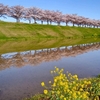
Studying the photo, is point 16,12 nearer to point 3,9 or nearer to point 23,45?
point 3,9

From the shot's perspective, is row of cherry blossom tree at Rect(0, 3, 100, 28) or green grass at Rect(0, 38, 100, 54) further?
row of cherry blossom tree at Rect(0, 3, 100, 28)

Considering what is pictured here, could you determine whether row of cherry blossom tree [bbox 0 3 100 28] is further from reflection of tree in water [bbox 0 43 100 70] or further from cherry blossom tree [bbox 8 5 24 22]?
reflection of tree in water [bbox 0 43 100 70]

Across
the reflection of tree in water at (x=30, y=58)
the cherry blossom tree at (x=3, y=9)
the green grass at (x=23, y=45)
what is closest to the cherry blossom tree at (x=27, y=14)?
the cherry blossom tree at (x=3, y=9)

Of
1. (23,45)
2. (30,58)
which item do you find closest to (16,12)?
(23,45)

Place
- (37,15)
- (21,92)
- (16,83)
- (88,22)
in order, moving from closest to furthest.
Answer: (21,92) < (16,83) < (37,15) < (88,22)

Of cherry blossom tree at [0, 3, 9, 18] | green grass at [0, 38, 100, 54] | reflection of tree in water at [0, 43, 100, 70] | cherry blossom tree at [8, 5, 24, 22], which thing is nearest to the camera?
reflection of tree in water at [0, 43, 100, 70]

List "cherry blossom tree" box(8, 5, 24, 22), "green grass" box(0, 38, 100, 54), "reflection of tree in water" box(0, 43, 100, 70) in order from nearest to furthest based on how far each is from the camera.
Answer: "reflection of tree in water" box(0, 43, 100, 70), "green grass" box(0, 38, 100, 54), "cherry blossom tree" box(8, 5, 24, 22)

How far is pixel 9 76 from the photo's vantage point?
46.9 ft

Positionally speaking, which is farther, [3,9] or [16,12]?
[16,12]

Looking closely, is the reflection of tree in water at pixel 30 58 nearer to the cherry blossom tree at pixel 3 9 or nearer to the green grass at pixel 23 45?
the green grass at pixel 23 45

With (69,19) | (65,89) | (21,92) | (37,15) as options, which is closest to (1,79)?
(21,92)

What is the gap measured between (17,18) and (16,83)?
71598 millimetres

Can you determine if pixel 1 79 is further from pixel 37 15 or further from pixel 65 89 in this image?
pixel 37 15

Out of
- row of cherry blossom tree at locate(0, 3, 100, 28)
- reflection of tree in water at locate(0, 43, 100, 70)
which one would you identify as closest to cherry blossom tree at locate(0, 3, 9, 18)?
row of cherry blossom tree at locate(0, 3, 100, 28)
